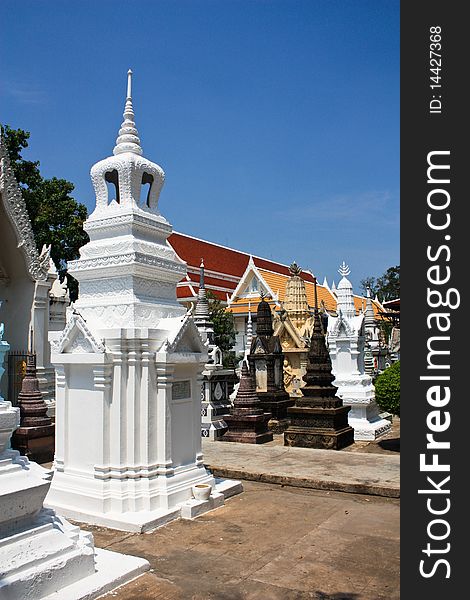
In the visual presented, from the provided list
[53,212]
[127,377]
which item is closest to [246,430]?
[127,377]

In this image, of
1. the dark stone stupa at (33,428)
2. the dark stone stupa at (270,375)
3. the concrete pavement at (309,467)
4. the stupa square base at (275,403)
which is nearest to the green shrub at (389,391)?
the concrete pavement at (309,467)

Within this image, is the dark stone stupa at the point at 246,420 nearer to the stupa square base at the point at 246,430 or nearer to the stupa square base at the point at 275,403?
the stupa square base at the point at 246,430

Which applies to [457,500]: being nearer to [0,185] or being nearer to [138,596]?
[138,596]

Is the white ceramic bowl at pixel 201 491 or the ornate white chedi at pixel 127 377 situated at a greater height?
the ornate white chedi at pixel 127 377

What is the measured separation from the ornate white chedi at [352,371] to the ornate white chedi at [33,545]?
31.1 ft

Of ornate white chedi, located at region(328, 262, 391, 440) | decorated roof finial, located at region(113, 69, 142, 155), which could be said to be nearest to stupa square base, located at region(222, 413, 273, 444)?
ornate white chedi, located at region(328, 262, 391, 440)

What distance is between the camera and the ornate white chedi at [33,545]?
3920 mm

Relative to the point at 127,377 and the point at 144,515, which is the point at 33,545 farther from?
the point at 127,377

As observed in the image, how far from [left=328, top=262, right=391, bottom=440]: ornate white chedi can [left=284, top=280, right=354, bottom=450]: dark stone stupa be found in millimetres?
1390

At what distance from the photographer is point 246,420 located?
12.3m

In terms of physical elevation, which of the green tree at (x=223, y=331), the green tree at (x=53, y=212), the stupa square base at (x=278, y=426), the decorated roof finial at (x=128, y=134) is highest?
the green tree at (x=53, y=212)

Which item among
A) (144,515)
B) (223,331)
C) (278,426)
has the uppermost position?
(223,331)

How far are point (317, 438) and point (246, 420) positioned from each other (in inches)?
65.8

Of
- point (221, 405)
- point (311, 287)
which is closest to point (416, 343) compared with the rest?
point (221, 405)
